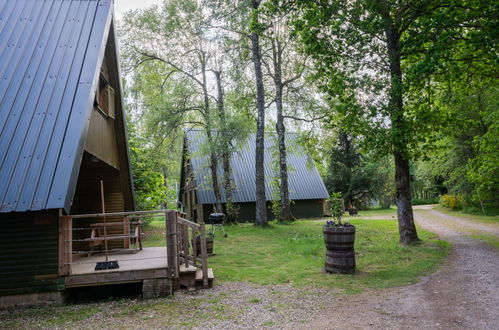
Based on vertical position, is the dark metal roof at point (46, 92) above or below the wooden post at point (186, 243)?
above

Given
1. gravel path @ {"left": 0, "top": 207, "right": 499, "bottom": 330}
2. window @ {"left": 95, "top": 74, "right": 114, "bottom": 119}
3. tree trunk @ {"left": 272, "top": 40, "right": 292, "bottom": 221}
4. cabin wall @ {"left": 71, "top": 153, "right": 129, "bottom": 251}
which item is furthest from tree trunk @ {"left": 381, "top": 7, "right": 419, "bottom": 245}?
tree trunk @ {"left": 272, "top": 40, "right": 292, "bottom": 221}

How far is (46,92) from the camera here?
6539 mm

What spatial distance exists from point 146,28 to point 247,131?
852 cm

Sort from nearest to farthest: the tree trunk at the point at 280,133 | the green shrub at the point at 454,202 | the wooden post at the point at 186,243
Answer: the wooden post at the point at 186,243 < the tree trunk at the point at 280,133 < the green shrub at the point at 454,202

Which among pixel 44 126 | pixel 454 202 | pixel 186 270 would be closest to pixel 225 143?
pixel 186 270

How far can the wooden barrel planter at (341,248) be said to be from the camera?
7477mm

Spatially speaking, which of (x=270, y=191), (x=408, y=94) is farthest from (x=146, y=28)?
(x=408, y=94)

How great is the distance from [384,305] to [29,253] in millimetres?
5907

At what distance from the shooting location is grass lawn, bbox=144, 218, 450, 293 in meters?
7.12

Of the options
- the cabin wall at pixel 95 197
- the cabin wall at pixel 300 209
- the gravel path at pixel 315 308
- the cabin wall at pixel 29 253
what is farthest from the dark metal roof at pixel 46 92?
the cabin wall at pixel 300 209

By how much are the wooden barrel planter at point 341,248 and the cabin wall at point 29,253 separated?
5307 millimetres

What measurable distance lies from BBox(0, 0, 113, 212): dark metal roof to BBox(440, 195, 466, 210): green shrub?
24516mm

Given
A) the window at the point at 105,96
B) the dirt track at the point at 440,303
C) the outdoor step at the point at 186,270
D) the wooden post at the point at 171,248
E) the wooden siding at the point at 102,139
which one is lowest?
the dirt track at the point at 440,303

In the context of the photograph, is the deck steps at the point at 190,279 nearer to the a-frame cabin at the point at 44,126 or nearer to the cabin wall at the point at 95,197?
the a-frame cabin at the point at 44,126
